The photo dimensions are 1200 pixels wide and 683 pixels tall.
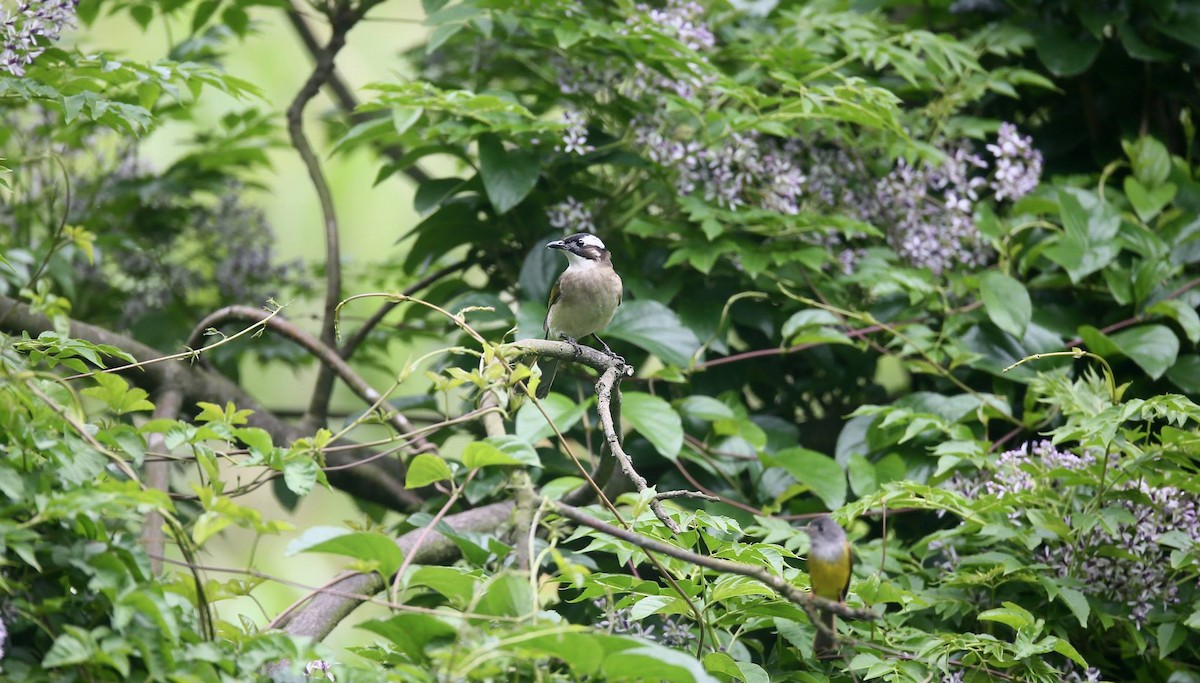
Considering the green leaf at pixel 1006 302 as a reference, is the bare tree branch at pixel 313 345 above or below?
above

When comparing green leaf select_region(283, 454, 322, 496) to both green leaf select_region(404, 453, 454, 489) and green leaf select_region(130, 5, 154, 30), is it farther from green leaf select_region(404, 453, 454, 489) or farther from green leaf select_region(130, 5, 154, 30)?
green leaf select_region(130, 5, 154, 30)

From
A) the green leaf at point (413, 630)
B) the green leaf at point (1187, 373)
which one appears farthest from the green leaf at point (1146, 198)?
the green leaf at point (413, 630)

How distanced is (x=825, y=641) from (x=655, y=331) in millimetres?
1365

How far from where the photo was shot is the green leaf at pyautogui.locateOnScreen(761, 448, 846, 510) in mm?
2922

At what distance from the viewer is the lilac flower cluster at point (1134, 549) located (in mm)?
2494

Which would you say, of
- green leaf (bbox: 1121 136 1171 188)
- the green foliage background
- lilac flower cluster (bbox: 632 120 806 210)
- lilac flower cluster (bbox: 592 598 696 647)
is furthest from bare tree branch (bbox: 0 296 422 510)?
green leaf (bbox: 1121 136 1171 188)

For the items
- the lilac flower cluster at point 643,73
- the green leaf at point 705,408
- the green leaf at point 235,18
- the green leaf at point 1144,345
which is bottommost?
the green leaf at point 1144,345

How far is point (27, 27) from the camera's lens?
8.20 ft

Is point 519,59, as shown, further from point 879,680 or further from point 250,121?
point 879,680

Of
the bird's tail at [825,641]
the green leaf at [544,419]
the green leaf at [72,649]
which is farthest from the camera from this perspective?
the green leaf at [544,419]

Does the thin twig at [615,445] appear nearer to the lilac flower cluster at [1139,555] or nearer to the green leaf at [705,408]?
the green leaf at [705,408]

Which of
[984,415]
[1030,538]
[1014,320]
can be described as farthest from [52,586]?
[1014,320]

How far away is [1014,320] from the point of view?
3.20 metres

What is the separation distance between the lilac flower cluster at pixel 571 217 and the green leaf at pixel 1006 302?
3.99 feet
